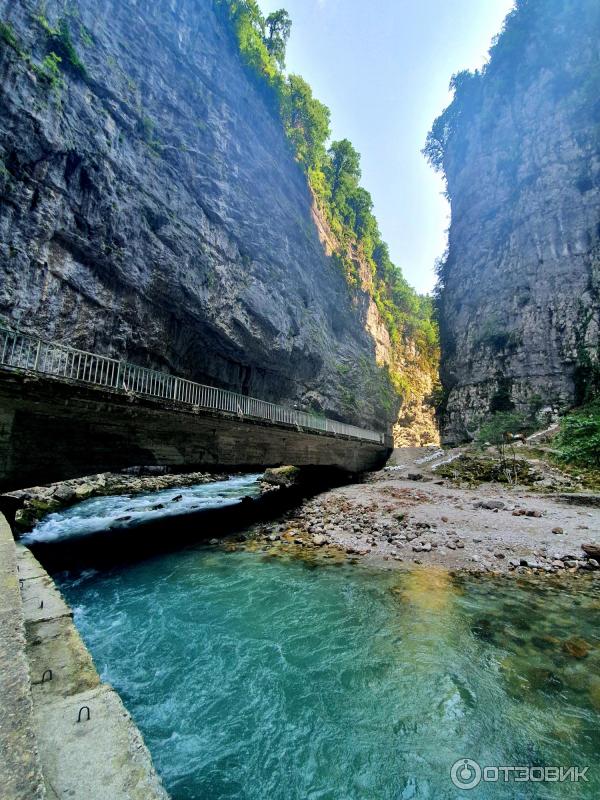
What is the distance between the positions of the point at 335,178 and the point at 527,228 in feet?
89.3

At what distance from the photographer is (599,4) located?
32.7m

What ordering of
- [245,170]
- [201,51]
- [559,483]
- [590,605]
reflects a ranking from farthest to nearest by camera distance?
1. [245,170]
2. [201,51]
3. [559,483]
4. [590,605]

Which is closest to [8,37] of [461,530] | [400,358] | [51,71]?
[51,71]

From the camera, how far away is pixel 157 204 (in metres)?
21.3

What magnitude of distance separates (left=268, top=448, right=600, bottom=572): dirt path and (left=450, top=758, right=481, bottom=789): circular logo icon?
15.6ft

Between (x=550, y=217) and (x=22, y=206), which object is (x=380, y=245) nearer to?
(x=550, y=217)

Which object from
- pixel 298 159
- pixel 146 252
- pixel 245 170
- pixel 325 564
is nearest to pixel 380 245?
pixel 298 159

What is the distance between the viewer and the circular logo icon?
285 cm

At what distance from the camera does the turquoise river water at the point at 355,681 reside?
2.96 meters

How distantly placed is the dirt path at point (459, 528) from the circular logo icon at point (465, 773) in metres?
4.77

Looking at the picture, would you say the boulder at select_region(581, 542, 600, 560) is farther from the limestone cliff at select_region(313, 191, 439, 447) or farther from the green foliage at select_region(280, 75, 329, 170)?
the green foliage at select_region(280, 75, 329, 170)

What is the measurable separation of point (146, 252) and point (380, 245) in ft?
160

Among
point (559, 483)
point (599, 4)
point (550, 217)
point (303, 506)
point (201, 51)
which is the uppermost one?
point (599, 4)

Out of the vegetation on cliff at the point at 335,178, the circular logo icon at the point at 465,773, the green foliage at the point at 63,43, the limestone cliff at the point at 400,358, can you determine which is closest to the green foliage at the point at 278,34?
the vegetation on cliff at the point at 335,178
